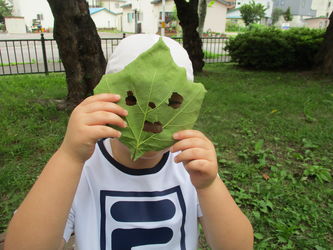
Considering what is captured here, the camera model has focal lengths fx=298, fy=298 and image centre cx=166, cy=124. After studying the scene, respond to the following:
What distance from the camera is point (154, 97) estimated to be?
2.67 feet

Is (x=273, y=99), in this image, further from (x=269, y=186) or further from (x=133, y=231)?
(x=133, y=231)

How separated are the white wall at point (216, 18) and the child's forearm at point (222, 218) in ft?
138

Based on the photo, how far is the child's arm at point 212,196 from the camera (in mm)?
936

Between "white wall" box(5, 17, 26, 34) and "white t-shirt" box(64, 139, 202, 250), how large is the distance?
127 feet

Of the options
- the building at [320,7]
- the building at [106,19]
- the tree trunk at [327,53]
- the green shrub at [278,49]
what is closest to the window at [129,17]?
the building at [106,19]

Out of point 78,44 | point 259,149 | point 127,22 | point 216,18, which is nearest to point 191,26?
point 78,44

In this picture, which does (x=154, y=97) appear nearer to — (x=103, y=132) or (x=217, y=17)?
(x=103, y=132)

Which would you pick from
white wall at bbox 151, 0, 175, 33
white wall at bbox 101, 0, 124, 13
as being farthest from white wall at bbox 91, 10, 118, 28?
white wall at bbox 151, 0, 175, 33

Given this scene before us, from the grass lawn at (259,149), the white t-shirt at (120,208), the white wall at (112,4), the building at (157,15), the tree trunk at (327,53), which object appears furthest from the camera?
the white wall at (112,4)

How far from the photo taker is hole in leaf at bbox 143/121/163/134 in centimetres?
85

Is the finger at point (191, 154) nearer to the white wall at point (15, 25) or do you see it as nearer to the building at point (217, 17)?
the white wall at point (15, 25)

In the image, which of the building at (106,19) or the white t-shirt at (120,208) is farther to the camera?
the building at (106,19)

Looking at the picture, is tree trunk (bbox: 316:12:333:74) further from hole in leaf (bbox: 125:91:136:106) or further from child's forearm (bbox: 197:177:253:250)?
hole in leaf (bbox: 125:91:136:106)

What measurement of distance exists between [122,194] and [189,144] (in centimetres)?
45
